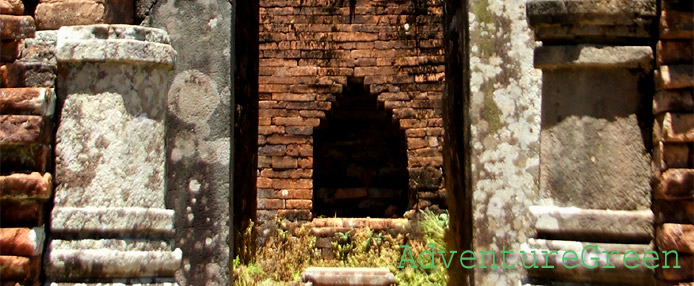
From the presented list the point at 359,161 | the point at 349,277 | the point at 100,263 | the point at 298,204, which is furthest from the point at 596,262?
the point at 359,161

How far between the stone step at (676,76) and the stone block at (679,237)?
1.41ft

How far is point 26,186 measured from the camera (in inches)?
107

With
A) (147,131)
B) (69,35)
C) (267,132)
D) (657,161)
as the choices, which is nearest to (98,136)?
(147,131)

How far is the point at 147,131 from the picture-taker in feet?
9.10

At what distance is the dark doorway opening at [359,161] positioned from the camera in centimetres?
1175

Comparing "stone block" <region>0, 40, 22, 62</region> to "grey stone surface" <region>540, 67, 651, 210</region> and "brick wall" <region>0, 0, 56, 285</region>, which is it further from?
"grey stone surface" <region>540, 67, 651, 210</region>

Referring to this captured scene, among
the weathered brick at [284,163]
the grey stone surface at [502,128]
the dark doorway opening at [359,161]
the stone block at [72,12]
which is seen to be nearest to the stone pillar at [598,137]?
the grey stone surface at [502,128]

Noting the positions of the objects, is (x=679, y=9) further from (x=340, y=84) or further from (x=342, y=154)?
(x=342, y=154)

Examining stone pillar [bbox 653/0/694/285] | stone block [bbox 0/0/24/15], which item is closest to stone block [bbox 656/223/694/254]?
stone pillar [bbox 653/0/694/285]

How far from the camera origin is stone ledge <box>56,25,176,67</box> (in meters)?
2.76

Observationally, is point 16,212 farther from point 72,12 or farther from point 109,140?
point 72,12

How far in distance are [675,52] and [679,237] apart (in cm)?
58

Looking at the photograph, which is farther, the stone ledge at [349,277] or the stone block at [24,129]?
the stone ledge at [349,277]

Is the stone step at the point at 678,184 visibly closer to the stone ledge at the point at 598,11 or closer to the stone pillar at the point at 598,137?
the stone pillar at the point at 598,137
